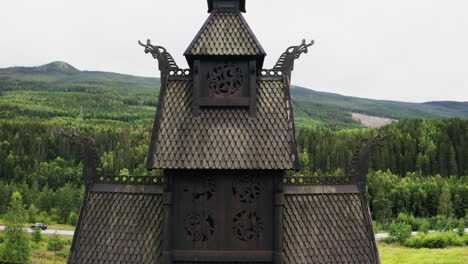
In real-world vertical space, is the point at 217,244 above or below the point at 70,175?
above

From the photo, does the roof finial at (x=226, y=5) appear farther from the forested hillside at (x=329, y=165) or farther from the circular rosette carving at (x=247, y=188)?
the forested hillside at (x=329, y=165)

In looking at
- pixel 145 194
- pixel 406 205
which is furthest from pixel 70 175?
pixel 145 194

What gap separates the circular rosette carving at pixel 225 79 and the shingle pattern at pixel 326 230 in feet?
12.7

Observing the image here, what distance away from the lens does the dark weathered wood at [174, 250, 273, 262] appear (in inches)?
423

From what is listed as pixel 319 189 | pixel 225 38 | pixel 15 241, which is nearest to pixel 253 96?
pixel 225 38

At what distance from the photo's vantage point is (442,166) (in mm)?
136125

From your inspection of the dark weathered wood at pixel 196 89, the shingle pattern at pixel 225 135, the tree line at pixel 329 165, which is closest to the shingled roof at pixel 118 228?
the shingle pattern at pixel 225 135

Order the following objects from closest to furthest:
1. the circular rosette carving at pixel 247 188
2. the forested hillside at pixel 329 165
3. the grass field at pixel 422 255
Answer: the circular rosette carving at pixel 247 188
the grass field at pixel 422 255
the forested hillside at pixel 329 165

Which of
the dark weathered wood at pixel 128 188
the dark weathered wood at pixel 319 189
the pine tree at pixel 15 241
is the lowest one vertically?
the pine tree at pixel 15 241

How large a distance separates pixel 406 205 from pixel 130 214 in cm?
10462

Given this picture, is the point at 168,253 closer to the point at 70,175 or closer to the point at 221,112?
the point at 221,112

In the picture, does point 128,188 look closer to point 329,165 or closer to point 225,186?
point 225,186

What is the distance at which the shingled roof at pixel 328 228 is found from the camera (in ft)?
37.3

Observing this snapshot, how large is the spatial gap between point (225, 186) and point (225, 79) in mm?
3293
